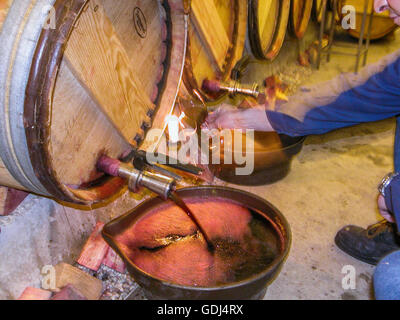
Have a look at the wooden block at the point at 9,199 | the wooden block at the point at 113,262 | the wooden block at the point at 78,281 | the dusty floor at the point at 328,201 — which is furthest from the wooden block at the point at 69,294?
the dusty floor at the point at 328,201

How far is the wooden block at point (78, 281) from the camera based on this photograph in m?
1.82

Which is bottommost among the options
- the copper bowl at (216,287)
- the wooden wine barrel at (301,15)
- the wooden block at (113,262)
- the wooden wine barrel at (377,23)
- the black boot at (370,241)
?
the black boot at (370,241)

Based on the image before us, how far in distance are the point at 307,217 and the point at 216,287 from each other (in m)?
1.37

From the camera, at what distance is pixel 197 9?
2084 mm

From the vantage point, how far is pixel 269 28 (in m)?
3.34

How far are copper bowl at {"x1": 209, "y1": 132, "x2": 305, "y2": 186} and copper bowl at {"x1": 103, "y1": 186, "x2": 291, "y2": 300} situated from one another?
0.55 meters

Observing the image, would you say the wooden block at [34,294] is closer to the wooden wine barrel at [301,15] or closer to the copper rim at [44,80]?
the copper rim at [44,80]

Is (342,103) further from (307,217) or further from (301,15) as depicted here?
(301,15)

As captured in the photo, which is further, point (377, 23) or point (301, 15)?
point (377, 23)

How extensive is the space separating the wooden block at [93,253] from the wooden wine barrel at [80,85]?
509 mm

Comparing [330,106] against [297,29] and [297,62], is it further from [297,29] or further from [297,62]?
[297,62]

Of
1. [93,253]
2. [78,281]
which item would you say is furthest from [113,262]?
[78,281]

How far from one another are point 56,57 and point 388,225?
6.97ft

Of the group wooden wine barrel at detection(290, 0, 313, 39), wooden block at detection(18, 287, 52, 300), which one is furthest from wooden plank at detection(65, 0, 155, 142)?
wooden wine barrel at detection(290, 0, 313, 39)
